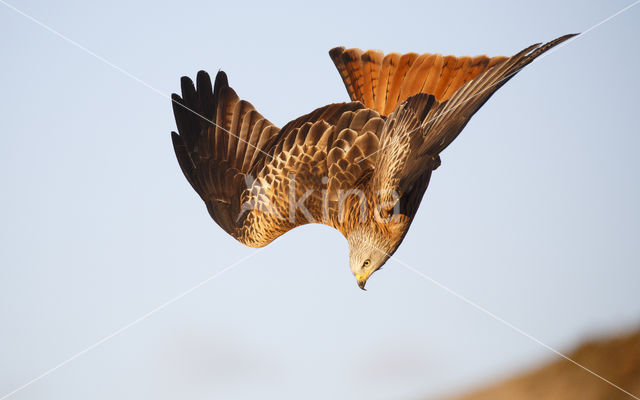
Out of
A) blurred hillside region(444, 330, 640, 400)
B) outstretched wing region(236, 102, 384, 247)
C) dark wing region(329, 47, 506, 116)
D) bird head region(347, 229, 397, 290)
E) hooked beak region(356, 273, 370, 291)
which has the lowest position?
blurred hillside region(444, 330, 640, 400)

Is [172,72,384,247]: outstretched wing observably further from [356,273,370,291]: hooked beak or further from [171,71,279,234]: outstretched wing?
[356,273,370,291]: hooked beak

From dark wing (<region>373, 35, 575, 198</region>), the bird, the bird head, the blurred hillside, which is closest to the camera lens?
dark wing (<region>373, 35, 575, 198</region>)

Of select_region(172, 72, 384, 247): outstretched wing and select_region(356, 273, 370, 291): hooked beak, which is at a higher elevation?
select_region(172, 72, 384, 247): outstretched wing

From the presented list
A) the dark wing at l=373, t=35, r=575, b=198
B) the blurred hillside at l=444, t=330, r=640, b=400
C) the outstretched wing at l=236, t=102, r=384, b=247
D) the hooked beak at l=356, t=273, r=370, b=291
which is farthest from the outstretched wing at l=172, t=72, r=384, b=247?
the blurred hillside at l=444, t=330, r=640, b=400

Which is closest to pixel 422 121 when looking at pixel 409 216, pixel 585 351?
pixel 409 216

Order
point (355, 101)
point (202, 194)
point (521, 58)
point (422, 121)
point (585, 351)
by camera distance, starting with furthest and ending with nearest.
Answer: point (585, 351) → point (202, 194) → point (355, 101) → point (422, 121) → point (521, 58)

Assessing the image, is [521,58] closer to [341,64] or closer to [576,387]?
[341,64]

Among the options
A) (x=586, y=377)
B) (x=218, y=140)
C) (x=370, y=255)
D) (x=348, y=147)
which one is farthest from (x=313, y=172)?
(x=586, y=377)
